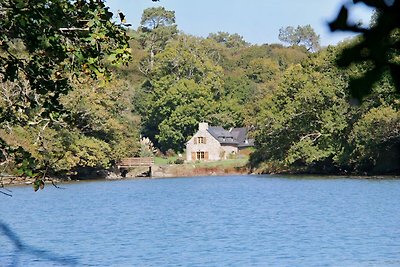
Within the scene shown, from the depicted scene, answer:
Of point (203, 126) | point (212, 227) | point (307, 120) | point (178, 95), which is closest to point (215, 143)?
point (203, 126)

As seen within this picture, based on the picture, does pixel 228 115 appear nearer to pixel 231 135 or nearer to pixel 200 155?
pixel 231 135

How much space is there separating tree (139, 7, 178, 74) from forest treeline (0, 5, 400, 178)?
19.7 inches

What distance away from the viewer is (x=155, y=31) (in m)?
103

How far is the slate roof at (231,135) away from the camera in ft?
265

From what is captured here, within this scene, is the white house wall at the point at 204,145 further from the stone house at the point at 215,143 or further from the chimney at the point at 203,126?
the chimney at the point at 203,126

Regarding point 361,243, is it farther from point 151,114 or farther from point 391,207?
point 151,114

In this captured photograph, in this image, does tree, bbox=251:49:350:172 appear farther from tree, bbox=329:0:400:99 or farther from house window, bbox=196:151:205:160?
tree, bbox=329:0:400:99

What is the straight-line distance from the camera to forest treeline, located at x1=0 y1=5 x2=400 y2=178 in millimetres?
53094

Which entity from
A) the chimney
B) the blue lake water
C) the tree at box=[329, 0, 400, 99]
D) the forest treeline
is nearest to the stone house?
the chimney

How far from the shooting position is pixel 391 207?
102ft

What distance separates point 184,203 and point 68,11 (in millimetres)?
27789

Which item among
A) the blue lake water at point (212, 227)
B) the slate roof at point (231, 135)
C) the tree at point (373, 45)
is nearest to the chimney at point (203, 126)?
the slate roof at point (231, 135)

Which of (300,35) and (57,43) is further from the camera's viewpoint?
(300,35)

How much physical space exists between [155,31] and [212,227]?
7770 cm
